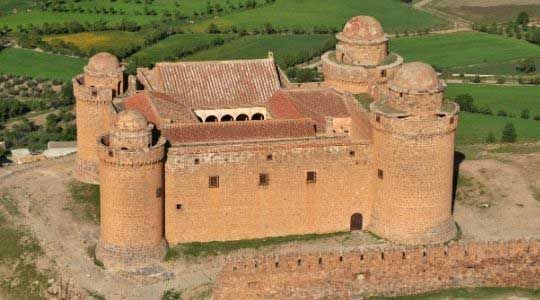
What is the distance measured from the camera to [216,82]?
61562mm

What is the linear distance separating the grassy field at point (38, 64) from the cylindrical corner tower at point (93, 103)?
37.8 metres

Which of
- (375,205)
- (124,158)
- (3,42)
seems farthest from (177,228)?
(3,42)

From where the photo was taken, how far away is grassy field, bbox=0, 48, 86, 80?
327 ft

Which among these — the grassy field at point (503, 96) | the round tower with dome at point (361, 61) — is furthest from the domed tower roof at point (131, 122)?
the grassy field at point (503, 96)

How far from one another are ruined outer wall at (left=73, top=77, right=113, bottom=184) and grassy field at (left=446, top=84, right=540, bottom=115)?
33.7 metres

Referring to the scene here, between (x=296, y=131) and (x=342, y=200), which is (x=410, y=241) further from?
(x=296, y=131)

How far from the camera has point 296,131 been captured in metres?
55.7

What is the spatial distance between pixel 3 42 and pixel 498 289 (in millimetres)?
68120

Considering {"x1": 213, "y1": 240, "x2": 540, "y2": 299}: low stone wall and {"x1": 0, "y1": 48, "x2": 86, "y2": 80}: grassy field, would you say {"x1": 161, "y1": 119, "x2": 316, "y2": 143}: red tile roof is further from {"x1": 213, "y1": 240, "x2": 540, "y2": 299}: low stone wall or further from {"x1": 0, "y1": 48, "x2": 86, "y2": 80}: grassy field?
{"x1": 0, "y1": 48, "x2": 86, "y2": 80}: grassy field

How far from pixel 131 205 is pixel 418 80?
509 inches

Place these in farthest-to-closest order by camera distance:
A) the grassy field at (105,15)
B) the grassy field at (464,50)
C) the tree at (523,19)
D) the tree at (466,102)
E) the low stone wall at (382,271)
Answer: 1. the tree at (523,19)
2. the grassy field at (105,15)
3. the grassy field at (464,50)
4. the tree at (466,102)
5. the low stone wall at (382,271)

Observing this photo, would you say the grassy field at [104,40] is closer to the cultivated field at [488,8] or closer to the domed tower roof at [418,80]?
the cultivated field at [488,8]

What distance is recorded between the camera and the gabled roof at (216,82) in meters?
60.7

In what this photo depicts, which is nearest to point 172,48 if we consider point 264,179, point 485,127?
point 485,127
